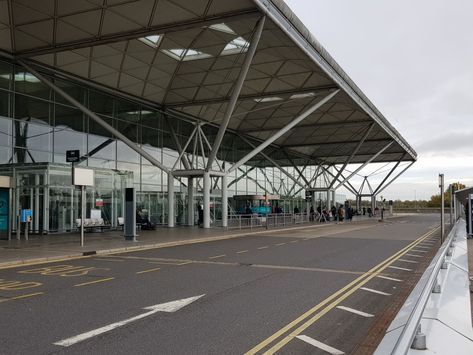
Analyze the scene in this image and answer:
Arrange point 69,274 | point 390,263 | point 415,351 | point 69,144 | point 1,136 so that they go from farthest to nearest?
1. point 69,144
2. point 1,136
3. point 390,263
4. point 69,274
5. point 415,351

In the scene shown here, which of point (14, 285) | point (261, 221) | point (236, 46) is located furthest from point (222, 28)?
point (14, 285)

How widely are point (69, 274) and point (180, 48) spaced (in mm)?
17961

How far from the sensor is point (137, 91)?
1226 inches

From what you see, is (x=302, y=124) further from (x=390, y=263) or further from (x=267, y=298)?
(x=267, y=298)

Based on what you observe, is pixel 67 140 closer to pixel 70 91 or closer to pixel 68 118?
pixel 68 118

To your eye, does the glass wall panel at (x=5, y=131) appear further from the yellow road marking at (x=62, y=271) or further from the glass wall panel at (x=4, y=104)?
the yellow road marking at (x=62, y=271)

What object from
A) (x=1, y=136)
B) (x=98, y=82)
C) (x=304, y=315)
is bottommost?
(x=304, y=315)

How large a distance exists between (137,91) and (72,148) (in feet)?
20.3

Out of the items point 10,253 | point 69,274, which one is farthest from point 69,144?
point 69,274

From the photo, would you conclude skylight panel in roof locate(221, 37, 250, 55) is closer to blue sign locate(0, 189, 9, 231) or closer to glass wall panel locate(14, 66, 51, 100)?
glass wall panel locate(14, 66, 51, 100)

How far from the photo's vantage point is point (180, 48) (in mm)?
26969

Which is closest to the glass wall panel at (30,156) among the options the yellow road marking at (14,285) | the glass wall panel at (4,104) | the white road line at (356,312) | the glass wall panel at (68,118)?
the glass wall panel at (4,104)

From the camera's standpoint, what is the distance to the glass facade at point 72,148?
24.0m

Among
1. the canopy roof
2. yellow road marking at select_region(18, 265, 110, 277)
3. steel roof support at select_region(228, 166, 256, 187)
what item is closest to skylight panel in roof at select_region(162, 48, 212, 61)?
the canopy roof
